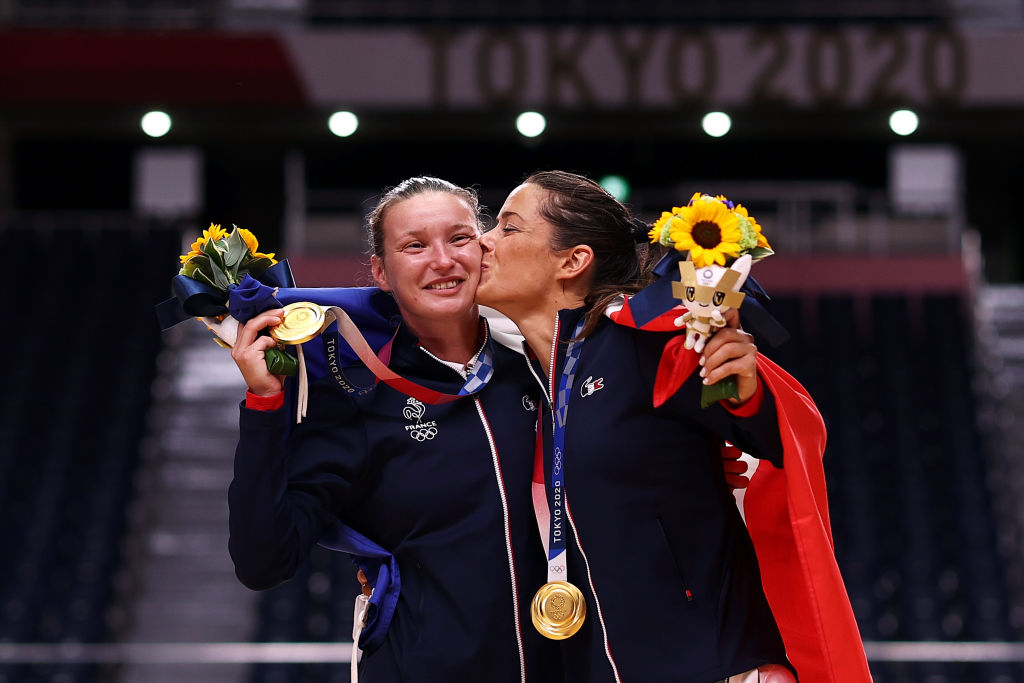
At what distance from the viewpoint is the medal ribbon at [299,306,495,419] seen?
214 centimetres

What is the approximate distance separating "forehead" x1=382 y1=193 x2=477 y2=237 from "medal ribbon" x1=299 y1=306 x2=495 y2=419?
0.71ft

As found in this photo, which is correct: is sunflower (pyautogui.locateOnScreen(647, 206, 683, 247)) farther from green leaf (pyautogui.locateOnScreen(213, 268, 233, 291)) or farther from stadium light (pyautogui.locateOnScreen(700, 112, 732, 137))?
stadium light (pyautogui.locateOnScreen(700, 112, 732, 137))

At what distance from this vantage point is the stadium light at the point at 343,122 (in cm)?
851

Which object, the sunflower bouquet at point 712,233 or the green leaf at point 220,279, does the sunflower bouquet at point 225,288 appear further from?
the sunflower bouquet at point 712,233

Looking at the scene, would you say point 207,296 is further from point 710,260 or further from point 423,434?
point 710,260

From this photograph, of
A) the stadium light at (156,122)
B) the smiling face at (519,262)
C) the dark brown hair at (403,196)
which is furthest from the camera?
the stadium light at (156,122)

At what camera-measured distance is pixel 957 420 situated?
8.36 metres

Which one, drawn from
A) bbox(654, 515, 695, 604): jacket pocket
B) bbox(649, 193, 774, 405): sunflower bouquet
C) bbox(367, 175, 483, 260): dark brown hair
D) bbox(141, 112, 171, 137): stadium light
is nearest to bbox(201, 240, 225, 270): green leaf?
bbox(367, 175, 483, 260): dark brown hair

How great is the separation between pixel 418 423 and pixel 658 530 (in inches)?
20.3

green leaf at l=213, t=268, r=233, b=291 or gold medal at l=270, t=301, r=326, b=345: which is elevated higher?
green leaf at l=213, t=268, r=233, b=291

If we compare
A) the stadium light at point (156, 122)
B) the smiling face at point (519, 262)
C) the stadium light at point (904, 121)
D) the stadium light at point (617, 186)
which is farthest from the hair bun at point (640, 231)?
the stadium light at point (617, 186)

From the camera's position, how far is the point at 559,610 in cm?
205

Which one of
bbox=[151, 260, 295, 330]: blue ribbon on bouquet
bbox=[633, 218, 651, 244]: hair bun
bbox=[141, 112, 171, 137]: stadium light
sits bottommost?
bbox=[151, 260, 295, 330]: blue ribbon on bouquet

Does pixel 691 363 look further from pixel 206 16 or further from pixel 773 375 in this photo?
pixel 206 16
